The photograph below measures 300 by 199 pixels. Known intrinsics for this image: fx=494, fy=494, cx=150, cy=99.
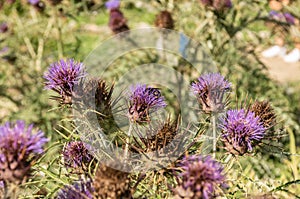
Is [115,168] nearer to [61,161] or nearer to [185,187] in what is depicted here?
[185,187]

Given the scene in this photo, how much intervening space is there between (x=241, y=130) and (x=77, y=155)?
0.31 m

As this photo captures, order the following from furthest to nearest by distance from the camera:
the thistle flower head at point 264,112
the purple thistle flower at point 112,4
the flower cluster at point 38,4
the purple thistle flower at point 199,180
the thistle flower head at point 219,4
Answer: the purple thistle flower at point 112,4 < the flower cluster at point 38,4 < the thistle flower head at point 219,4 < the thistle flower head at point 264,112 < the purple thistle flower at point 199,180

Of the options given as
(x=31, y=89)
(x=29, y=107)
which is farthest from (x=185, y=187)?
(x=31, y=89)

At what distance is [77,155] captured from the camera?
3.04 ft

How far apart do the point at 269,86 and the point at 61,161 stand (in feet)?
5.55

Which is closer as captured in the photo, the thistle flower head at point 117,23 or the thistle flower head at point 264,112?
the thistle flower head at point 264,112

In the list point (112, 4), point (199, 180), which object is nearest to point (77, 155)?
point (199, 180)

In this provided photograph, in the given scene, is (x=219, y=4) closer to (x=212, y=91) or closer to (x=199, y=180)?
(x=212, y=91)

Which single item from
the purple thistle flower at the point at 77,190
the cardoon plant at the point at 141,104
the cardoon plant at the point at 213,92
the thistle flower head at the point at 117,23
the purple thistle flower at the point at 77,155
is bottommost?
the purple thistle flower at the point at 77,190

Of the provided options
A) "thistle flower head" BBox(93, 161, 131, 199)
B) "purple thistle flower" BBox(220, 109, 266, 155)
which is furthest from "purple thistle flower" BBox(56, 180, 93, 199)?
"purple thistle flower" BBox(220, 109, 266, 155)

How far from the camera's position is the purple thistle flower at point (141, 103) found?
0.95m

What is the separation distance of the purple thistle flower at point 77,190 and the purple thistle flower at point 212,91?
0.31 m

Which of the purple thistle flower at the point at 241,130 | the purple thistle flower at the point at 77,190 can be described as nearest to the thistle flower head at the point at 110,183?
the purple thistle flower at the point at 77,190

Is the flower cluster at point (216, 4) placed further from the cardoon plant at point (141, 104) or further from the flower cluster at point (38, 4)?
the cardoon plant at point (141, 104)
